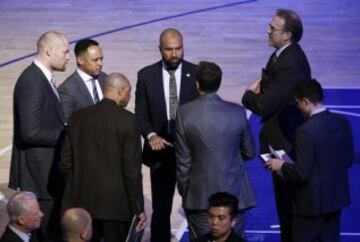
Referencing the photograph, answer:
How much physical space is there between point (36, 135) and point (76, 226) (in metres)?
1.77

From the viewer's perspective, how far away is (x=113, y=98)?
8.31 meters

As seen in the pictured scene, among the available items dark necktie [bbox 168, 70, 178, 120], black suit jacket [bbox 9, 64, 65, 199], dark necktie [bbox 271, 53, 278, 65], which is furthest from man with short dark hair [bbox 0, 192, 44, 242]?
dark necktie [bbox 271, 53, 278, 65]

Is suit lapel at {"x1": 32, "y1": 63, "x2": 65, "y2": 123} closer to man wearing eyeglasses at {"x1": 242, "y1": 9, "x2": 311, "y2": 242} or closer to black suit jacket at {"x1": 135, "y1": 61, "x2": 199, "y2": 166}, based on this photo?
black suit jacket at {"x1": 135, "y1": 61, "x2": 199, "y2": 166}

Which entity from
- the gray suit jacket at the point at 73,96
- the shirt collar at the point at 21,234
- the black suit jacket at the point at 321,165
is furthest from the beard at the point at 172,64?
the shirt collar at the point at 21,234

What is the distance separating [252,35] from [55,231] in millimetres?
10275

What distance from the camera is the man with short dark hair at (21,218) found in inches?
299

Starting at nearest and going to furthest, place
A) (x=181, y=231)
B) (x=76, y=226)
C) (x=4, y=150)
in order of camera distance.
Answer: (x=76, y=226) < (x=181, y=231) < (x=4, y=150)

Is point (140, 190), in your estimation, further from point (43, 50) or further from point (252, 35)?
point (252, 35)

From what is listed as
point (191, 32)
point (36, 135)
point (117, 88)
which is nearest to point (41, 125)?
point (36, 135)

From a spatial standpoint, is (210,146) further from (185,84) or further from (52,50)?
(52,50)

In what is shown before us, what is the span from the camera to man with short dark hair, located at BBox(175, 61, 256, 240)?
8.26m

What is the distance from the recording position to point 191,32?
→ 1934 cm

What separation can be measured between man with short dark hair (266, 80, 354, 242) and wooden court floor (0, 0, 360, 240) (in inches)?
242

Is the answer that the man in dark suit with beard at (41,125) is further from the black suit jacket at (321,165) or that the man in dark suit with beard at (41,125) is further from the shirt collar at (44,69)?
the black suit jacket at (321,165)
